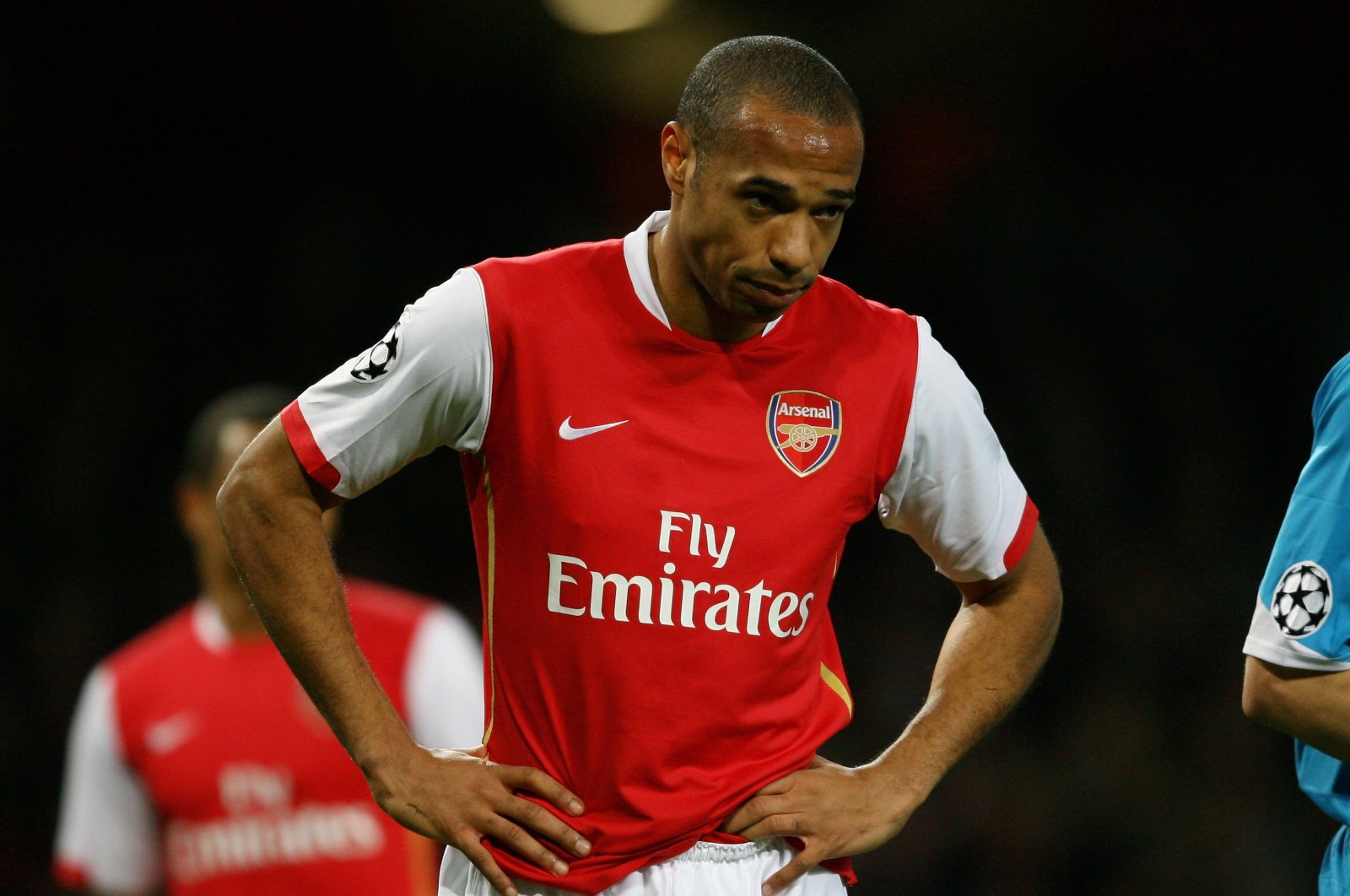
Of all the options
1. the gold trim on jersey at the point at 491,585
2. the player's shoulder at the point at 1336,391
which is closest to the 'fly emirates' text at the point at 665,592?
the gold trim on jersey at the point at 491,585

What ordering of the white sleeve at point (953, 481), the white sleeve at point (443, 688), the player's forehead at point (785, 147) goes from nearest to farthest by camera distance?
the player's forehead at point (785, 147) < the white sleeve at point (953, 481) < the white sleeve at point (443, 688)

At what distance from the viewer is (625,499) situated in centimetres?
225

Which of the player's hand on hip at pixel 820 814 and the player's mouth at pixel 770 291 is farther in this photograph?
the player's hand on hip at pixel 820 814

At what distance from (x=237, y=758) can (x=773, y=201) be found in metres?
2.32

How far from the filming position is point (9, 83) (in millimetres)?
9047

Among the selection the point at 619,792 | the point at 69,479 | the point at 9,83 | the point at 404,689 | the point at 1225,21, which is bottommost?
the point at 69,479

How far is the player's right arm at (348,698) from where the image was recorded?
2244 millimetres

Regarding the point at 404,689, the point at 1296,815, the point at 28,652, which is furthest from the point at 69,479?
the point at 1296,815

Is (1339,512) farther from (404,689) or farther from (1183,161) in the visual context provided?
(1183,161)

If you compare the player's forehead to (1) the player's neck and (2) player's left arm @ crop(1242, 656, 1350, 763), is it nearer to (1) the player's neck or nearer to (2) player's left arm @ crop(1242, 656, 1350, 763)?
(1) the player's neck

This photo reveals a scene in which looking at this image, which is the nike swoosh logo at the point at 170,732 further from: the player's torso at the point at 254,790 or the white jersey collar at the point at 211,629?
the white jersey collar at the point at 211,629

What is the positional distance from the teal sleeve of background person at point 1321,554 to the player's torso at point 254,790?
2246mm

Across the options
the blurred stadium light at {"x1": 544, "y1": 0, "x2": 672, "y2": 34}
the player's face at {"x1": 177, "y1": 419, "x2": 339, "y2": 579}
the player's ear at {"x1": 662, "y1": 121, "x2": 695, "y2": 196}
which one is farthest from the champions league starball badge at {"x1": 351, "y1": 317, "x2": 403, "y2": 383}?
the blurred stadium light at {"x1": 544, "y1": 0, "x2": 672, "y2": 34}

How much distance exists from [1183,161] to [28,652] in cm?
655
